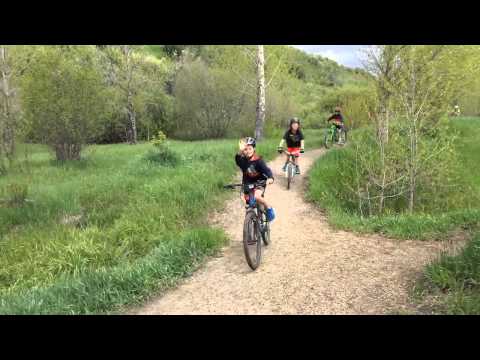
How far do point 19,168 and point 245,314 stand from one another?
500 inches

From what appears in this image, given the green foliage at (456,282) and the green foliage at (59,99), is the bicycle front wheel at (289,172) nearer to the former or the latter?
the green foliage at (456,282)

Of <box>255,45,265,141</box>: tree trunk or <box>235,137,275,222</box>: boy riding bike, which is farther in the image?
<box>255,45,265,141</box>: tree trunk

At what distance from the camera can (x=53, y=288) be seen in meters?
5.10

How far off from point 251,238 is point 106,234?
348cm

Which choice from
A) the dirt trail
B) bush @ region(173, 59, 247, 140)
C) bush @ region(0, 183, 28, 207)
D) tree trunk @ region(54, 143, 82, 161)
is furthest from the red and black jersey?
bush @ region(173, 59, 247, 140)

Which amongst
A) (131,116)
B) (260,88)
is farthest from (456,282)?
(131,116)

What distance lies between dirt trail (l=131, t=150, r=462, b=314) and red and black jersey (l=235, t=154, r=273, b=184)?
1.39 m

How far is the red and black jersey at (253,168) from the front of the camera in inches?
232

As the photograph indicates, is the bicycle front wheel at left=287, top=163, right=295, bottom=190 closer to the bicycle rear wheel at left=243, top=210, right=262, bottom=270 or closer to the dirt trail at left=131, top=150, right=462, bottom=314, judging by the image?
the dirt trail at left=131, top=150, right=462, bottom=314

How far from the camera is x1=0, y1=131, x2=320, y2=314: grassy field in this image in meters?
5.05

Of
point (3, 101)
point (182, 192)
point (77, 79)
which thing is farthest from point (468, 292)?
point (3, 101)

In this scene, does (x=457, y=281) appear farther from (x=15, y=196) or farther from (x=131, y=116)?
(x=131, y=116)

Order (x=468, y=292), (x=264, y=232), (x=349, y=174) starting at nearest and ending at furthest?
(x=468, y=292) < (x=264, y=232) < (x=349, y=174)

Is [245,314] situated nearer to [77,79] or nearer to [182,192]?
[182,192]
